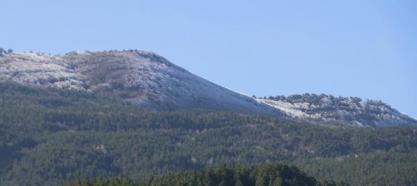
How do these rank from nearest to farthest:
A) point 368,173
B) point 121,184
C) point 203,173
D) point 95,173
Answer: point 121,184 < point 203,173 < point 368,173 < point 95,173

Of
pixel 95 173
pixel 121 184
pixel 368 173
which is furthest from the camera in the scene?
pixel 95 173

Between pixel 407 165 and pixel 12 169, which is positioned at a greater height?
pixel 407 165

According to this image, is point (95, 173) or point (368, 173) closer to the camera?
point (368, 173)

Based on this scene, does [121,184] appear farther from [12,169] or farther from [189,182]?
[12,169]

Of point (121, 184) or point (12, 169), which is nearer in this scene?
point (121, 184)

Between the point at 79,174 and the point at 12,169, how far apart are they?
11.4m

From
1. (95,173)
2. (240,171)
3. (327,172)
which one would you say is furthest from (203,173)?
(95,173)

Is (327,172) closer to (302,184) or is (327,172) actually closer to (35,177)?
(35,177)

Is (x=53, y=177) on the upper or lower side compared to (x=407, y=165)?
lower

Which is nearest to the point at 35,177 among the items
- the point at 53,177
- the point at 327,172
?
the point at 53,177

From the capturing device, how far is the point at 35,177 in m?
193

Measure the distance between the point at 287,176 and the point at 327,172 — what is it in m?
55.1

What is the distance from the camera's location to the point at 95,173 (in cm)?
19800

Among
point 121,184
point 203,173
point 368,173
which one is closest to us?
point 121,184
